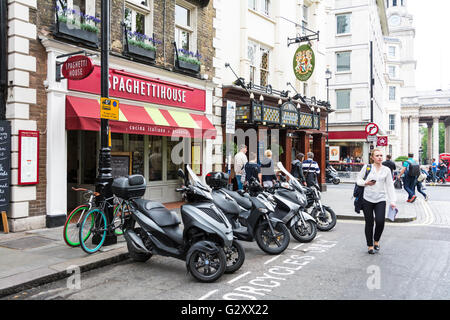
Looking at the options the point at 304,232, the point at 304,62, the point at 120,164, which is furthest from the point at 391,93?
the point at 304,232

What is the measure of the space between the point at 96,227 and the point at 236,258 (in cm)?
257

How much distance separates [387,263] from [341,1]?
3433 cm

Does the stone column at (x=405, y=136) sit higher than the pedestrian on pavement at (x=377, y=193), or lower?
higher

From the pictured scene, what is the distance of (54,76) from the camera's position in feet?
27.8

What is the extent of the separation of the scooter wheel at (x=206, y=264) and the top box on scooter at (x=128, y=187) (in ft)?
5.04

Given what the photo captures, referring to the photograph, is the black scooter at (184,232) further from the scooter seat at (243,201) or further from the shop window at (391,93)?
the shop window at (391,93)

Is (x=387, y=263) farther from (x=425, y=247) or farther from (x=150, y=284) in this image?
(x=150, y=284)

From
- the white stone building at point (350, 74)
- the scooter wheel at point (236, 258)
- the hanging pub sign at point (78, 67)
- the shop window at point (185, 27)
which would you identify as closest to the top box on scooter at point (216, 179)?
the scooter wheel at point (236, 258)

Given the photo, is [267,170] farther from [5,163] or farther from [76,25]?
[5,163]

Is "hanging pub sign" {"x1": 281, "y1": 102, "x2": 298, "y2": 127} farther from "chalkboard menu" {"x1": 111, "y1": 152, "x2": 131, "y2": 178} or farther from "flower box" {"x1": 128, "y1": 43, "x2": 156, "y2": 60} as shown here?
"chalkboard menu" {"x1": 111, "y1": 152, "x2": 131, "y2": 178}

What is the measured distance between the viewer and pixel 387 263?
237 inches

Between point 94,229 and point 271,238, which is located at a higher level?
point 94,229

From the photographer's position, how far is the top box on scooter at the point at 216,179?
21.7 feet

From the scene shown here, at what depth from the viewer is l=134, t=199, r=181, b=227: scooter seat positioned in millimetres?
5664
